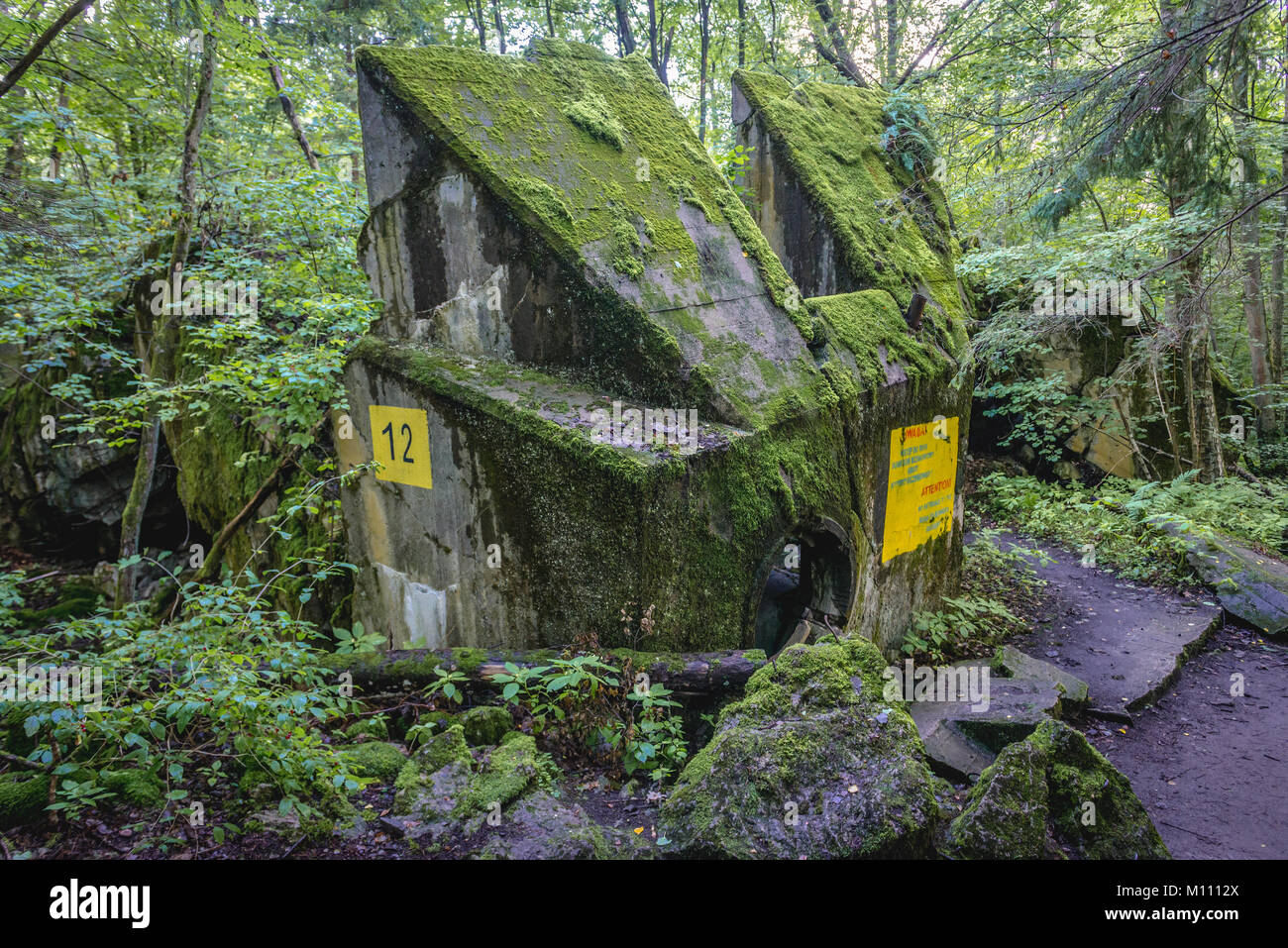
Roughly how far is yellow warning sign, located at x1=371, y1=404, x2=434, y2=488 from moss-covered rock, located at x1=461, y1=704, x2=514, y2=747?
67.5 inches

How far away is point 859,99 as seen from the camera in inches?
381

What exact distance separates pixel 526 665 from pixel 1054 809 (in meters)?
2.70

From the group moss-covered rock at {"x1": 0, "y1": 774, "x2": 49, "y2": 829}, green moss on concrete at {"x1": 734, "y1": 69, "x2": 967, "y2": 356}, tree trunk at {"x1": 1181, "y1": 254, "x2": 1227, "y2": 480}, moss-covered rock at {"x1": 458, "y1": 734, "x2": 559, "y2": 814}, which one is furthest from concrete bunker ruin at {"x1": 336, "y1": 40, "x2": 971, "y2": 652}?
tree trunk at {"x1": 1181, "y1": 254, "x2": 1227, "y2": 480}

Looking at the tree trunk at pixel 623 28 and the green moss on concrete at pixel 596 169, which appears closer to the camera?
the green moss on concrete at pixel 596 169

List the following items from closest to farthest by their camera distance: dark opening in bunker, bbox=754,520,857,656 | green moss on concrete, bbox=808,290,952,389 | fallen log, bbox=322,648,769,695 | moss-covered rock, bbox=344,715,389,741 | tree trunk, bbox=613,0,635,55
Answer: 1. fallen log, bbox=322,648,769,695
2. moss-covered rock, bbox=344,715,389,741
3. dark opening in bunker, bbox=754,520,857,656
4. green moss on concrete, bbox=808,290,952,389
5. tree trunk, bbox=613,0,635,55

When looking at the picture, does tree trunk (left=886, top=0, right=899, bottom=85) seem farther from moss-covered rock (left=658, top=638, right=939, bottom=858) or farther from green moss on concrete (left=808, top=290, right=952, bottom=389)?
moss-covered rock (left=658, top=638, right=939, bottom=858)

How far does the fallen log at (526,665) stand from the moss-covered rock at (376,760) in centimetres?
64

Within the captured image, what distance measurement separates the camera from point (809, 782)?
280 cm

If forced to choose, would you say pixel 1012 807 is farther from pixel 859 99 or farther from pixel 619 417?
pixel 859 99

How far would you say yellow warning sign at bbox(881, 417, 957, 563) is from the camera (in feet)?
19.8

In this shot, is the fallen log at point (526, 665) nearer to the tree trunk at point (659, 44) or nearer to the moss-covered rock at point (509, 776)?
the moss-covered rock at point (509, 776)

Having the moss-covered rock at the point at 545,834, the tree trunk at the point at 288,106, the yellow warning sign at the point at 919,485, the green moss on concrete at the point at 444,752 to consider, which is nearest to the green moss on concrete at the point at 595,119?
the yellow warning sign at the point at 919,485

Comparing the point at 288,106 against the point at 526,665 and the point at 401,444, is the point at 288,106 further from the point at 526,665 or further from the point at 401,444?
the point at 526,665

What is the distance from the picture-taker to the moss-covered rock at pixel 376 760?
11.4 feet
